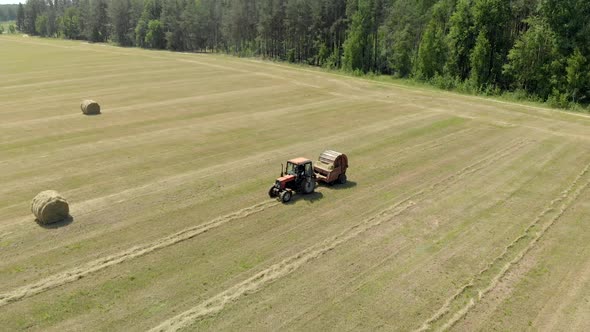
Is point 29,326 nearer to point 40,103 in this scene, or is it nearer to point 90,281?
point 90,281

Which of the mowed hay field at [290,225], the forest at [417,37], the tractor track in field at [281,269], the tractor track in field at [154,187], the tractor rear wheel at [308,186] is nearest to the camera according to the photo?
the tractor track in field at [281,269]

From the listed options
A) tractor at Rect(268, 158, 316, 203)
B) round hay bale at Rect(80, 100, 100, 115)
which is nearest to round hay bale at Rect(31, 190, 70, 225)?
tractor at Rect(268, 158, 316, 203)

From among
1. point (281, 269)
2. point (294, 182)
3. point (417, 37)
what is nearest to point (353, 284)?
point (281, 269)

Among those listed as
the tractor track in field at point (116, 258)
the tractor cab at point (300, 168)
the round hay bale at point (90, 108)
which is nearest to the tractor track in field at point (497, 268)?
the tractor cab at point (300, 168)

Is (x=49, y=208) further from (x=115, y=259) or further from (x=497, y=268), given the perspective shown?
(x=497, y=268)

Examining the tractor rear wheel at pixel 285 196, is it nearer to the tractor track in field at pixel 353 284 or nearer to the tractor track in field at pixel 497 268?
the tractor track in field at pixel 353 284

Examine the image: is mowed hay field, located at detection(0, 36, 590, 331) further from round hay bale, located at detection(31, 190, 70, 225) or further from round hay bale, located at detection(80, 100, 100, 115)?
round hay bale, located at detection(80, 100, 100, 115)
